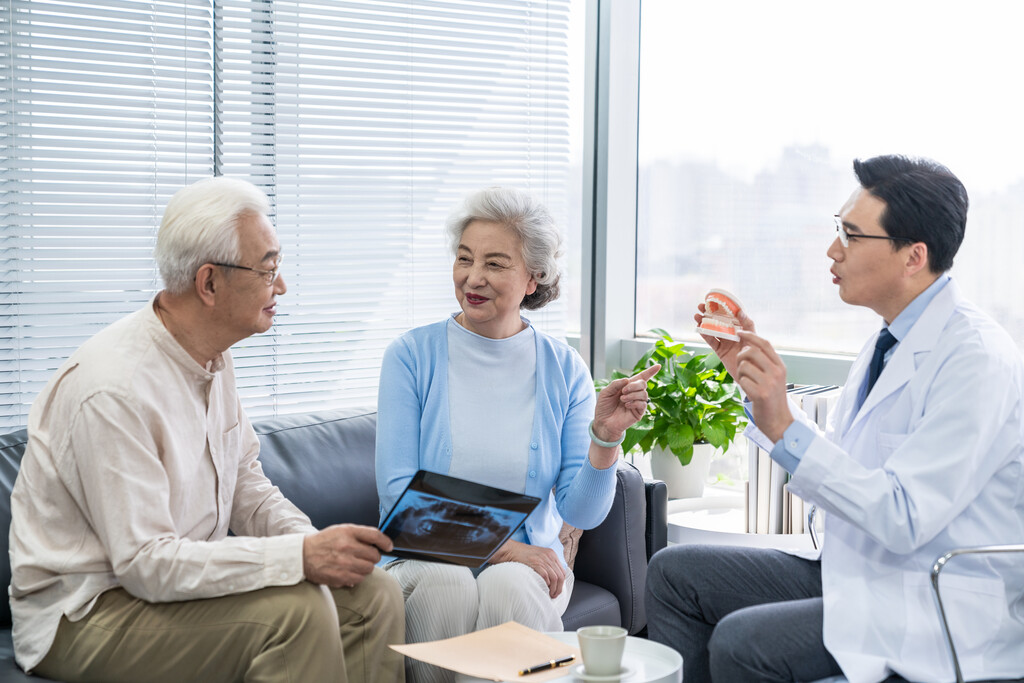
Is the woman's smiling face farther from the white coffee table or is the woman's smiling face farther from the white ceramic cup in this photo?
the white ceramic cup

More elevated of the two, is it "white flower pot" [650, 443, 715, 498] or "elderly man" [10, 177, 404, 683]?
"elderly man" [10, 177, 404, 683]

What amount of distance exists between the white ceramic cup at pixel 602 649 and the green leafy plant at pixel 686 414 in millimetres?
1530

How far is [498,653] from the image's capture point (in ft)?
5.67

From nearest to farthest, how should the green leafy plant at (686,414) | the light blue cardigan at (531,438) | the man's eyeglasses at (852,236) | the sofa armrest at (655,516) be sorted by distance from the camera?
the man's eyeglasses at (852,236) < the light blue cardigan at (531,438) < the sofa armrest at (655,516) < the green leafy plant at (686,414)

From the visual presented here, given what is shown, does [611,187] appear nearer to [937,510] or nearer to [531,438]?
[531,438]

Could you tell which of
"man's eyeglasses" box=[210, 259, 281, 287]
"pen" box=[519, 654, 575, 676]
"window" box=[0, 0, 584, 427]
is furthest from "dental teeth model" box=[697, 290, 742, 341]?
"window" box=[0, 0, 584, 427]

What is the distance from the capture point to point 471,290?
244 cm

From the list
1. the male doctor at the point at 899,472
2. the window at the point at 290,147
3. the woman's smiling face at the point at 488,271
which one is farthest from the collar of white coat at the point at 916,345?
the window at the point at 290,147

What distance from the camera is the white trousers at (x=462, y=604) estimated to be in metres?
2.09

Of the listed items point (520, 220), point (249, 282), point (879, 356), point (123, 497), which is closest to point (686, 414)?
point (520, 220)

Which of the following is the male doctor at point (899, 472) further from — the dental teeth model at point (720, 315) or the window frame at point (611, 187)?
the window frame at point (611, 187)

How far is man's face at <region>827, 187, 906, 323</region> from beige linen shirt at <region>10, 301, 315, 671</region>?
1212 mm

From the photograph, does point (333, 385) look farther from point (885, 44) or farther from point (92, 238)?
point (885, 44)

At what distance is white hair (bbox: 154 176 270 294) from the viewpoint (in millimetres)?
1817
